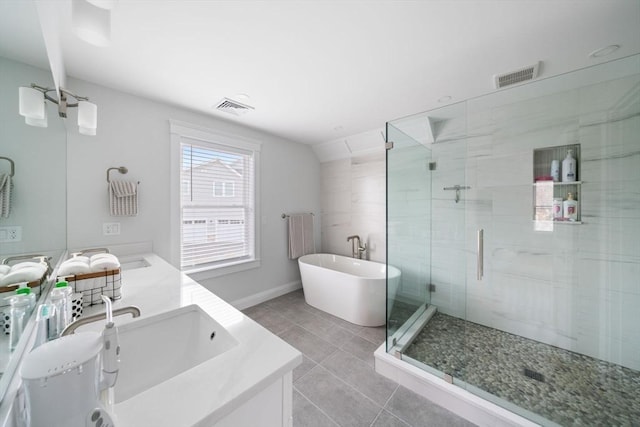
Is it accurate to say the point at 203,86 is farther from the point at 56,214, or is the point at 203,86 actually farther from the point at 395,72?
the point at 395,72

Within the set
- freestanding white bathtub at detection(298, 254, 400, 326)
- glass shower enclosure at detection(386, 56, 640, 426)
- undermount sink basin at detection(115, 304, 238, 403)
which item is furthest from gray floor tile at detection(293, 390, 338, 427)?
freestanding white bathtub at detection(298, 254, 400, 326)

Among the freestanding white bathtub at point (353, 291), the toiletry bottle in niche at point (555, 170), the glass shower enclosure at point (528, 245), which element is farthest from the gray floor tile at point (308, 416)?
the toiletry bottle in niche at point (555, 170)

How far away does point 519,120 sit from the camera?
2307 millimetres

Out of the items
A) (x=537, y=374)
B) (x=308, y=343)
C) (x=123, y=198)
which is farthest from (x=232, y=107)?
(x=537, y=374)

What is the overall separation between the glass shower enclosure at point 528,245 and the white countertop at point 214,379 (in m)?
1.50

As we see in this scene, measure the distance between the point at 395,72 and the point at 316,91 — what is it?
710 millimetres

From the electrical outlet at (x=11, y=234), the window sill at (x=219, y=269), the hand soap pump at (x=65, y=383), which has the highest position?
the electrical outlet at (x=11, y=234)

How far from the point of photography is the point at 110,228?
2088 millimetres

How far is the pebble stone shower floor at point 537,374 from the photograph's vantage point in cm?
149

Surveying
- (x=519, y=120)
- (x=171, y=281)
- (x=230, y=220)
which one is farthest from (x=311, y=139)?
(x=171, y=281)

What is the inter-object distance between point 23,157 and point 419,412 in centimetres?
258

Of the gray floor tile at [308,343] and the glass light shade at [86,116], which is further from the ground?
the glass light shade at [86,116]

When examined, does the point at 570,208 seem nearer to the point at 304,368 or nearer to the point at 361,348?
the point at 361,348

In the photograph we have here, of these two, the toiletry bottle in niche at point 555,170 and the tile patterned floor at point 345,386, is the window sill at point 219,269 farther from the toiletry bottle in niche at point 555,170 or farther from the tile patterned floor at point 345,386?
the toiletry bottle in niche at point 555,170
